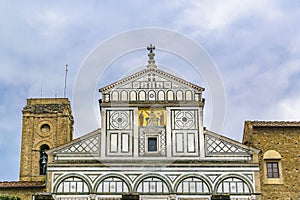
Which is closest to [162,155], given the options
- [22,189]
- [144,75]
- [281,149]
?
[144,75]

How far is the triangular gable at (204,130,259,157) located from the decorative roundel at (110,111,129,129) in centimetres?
400

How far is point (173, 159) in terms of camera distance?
2725 centimetres

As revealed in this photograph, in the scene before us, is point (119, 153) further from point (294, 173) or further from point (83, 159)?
point (294, 173)

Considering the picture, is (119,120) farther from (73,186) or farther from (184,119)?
(73,186)

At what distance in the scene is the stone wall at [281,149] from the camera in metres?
28.0

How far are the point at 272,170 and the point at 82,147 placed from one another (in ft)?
31.6

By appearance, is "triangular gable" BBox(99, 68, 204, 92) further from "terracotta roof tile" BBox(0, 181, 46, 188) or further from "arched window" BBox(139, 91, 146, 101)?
"terracotta roof tile" BBox(0, 181, 46, 188)

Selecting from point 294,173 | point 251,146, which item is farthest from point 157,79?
point 294,173

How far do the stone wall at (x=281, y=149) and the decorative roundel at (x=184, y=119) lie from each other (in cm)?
317

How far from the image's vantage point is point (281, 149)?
94.2ft

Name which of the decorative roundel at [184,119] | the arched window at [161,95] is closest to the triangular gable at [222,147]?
the decorative roundel at [184,119]

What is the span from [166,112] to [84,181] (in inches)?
209

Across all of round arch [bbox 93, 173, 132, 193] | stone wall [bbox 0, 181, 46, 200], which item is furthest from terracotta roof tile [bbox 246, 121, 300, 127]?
stone wall [bbox 0, 181, 46, 200]

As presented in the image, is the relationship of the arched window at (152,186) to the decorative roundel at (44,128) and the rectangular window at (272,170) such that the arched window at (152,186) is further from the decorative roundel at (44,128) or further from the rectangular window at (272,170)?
the decorative roundel at (44,128)
